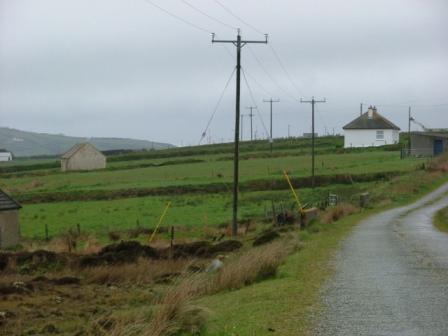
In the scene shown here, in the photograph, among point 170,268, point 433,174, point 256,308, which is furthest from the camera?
point 433,174

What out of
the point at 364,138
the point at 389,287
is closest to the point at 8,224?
the point at 389,287

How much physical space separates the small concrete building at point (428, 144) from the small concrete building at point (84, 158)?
43.1 meters

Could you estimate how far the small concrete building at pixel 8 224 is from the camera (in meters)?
38.3

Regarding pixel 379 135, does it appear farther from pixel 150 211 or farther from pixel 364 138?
pixel 150 211

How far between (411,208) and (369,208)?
93.9 inches

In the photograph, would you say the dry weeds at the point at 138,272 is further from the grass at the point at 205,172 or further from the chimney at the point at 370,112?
the chimney at the point at 370,112

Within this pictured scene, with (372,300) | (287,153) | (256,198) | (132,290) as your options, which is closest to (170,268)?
(132,290)

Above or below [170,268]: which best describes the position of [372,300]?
above

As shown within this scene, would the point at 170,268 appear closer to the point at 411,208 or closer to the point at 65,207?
the point at 411,208

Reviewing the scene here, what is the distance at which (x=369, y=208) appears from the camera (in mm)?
41719

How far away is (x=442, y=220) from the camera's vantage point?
109 feet

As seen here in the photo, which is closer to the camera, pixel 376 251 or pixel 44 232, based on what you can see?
pixel 376 251

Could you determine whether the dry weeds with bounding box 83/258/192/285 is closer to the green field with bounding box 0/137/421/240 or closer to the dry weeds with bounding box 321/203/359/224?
the dry weeds with bounding box 321/203/359/224

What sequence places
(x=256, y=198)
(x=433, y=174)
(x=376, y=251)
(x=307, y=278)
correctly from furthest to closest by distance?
1. (x=433, y=174)
2. (x=256, y=198)
3. (x=376, y=251)
4. (x=307, y=278)
